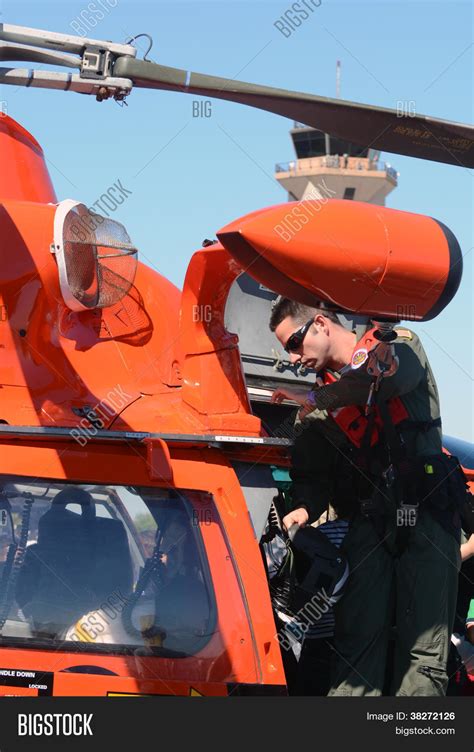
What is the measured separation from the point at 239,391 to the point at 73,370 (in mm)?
771

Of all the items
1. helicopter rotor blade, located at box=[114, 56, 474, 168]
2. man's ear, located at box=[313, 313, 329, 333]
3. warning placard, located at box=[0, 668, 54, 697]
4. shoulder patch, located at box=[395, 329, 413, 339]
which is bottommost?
warning placard, located at box=[0, 668, 54, 697]

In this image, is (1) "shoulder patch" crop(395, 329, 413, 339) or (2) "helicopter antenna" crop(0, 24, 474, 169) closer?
(2) "helicopter antenna" crop(0, 24, 474, 169)

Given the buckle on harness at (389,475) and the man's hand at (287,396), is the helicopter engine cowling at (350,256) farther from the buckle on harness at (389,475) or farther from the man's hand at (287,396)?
the man's hand at (287,396)

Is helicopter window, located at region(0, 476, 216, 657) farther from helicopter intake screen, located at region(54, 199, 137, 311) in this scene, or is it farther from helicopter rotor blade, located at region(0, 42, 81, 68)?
helicopter rotor blade, located at region(0, 42, 81, 68)

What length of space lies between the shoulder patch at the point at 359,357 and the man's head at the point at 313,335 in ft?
1.40

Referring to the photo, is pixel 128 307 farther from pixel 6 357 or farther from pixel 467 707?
pixel 467 707

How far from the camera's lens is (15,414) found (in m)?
4.46

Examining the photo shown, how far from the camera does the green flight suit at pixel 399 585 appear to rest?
172 inches

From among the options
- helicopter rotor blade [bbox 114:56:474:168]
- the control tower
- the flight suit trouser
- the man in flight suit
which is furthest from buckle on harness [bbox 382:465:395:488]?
the control tower

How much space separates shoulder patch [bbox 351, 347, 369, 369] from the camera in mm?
A: 4252

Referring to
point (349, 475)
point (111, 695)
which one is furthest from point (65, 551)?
point (349, 475)

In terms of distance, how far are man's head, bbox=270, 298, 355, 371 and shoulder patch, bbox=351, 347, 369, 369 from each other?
0.43m

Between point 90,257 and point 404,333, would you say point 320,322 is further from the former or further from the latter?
point 90,257

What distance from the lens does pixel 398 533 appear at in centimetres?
446
